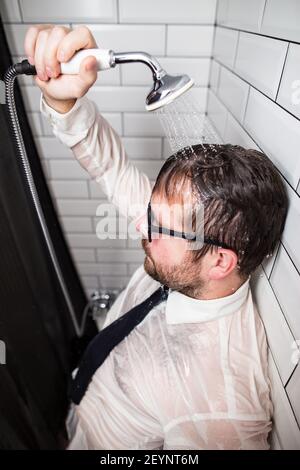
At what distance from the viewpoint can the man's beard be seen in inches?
24.8

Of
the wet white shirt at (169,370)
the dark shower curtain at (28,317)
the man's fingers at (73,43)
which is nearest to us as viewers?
the man's fingers at (73,43)

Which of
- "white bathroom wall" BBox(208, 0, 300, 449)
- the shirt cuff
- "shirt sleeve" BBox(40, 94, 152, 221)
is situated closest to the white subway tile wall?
"white bathroom wall" BBox(208, 0, 300, 449)

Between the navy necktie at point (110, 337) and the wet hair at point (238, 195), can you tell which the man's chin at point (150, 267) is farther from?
the wet hair at point (238, 195)

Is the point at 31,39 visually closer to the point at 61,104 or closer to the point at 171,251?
the point at 61,104

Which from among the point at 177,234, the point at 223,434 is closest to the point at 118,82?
the point at 177,234

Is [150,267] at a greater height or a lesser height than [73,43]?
lesser

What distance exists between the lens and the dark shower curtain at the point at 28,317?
69cm

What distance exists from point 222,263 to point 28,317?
58 centimetres

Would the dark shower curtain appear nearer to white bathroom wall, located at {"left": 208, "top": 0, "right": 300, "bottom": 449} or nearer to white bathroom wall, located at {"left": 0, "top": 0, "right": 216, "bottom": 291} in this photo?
white bathroom wall, located at {"left": 0, "top": 0, "right": 216, "bottom": 291}

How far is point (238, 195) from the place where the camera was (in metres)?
0.54

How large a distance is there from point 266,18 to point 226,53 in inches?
8.9

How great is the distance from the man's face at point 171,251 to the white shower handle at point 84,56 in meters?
0.27

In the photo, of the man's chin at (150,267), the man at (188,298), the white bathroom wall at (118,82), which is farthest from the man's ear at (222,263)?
the white bathroom wall at (118,82)
